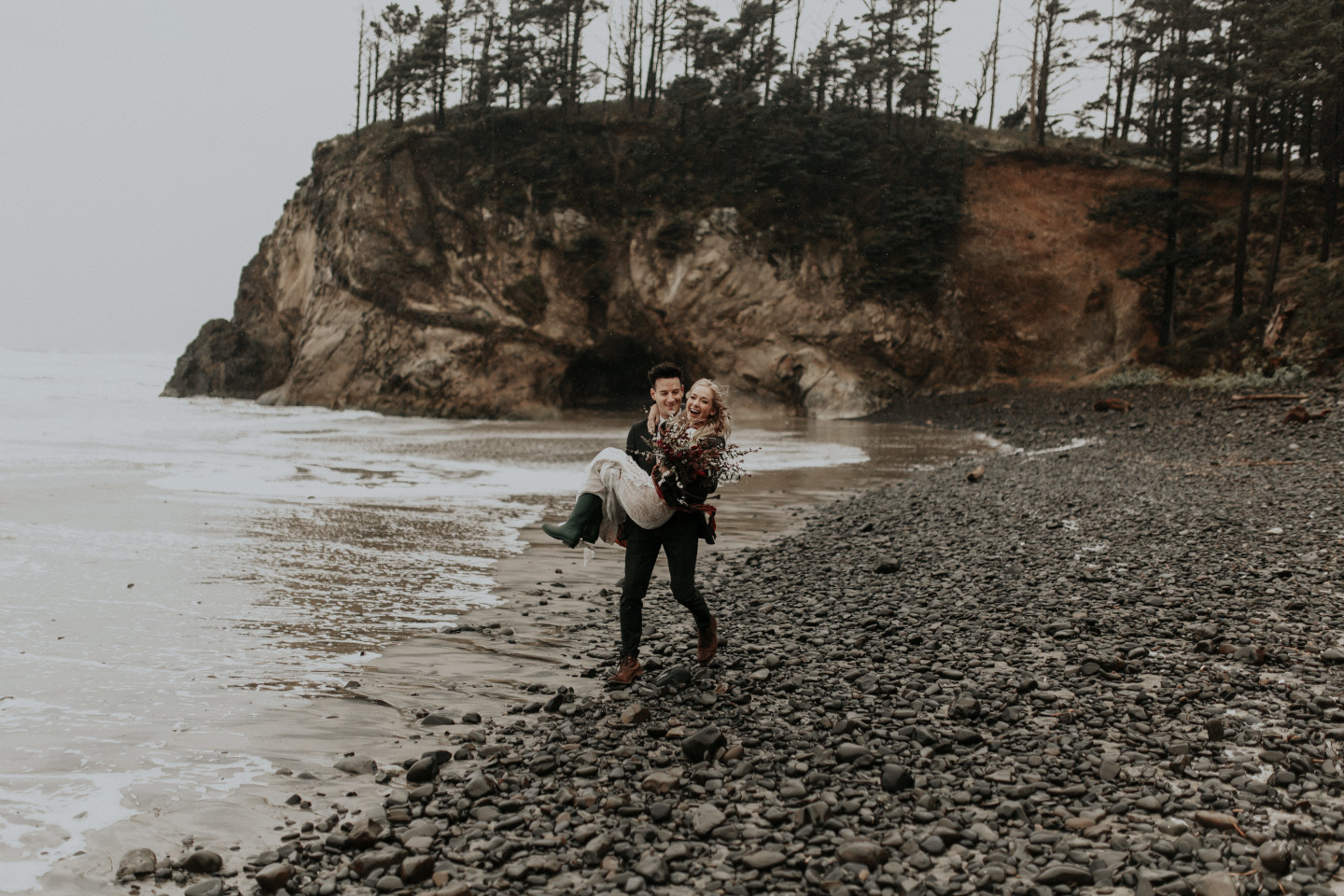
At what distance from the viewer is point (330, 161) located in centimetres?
4244

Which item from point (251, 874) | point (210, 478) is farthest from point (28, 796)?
point (210, 478)

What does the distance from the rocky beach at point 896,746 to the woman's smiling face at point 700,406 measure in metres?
1.55

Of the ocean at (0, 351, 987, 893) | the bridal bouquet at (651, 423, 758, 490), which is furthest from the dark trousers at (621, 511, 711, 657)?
the ocean at (0, 351, 987, 893)

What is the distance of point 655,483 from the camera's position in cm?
480

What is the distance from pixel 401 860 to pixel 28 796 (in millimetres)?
1857

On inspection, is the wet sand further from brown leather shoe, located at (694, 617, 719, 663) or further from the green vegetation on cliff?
the green vegetation on cliff

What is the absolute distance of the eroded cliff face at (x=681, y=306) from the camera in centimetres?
3578

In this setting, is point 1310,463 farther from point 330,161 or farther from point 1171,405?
point 330,161

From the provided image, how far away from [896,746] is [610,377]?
37622 mm

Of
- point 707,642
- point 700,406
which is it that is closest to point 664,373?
point 700,406

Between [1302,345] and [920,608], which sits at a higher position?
[1302,345]

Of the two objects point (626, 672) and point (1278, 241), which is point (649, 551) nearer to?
point (626, 672)

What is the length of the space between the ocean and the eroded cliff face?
15.6 metres

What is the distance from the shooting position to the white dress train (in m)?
4.85
